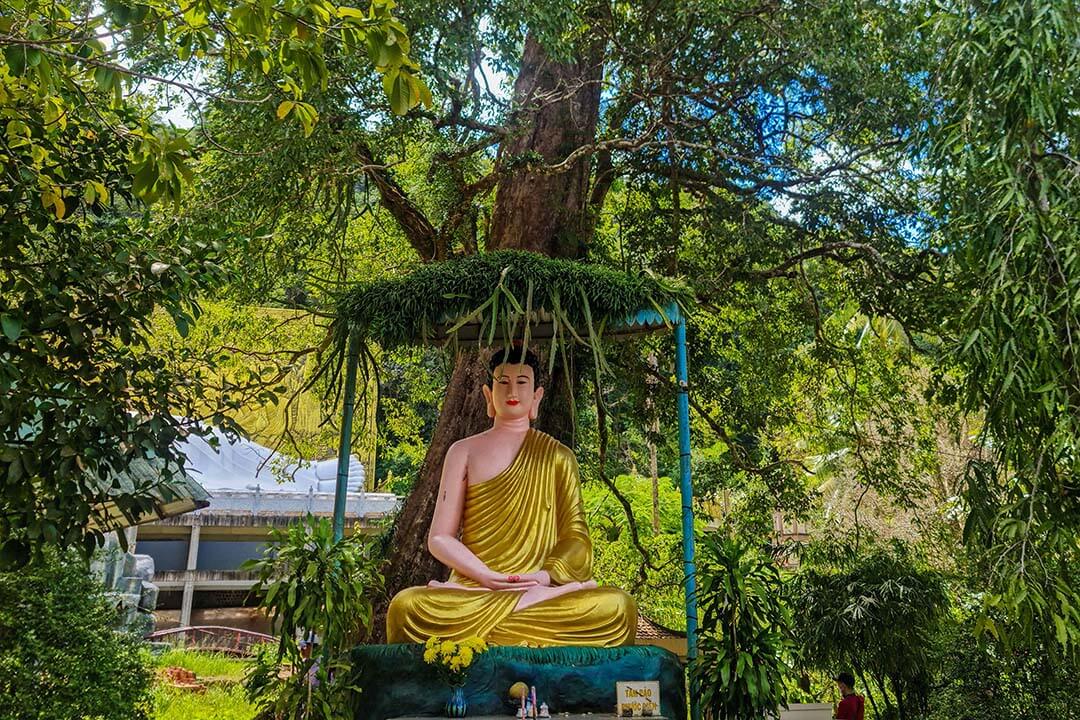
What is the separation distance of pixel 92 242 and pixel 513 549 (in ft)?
9.02

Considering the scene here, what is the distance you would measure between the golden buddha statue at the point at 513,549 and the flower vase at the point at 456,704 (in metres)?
0.30

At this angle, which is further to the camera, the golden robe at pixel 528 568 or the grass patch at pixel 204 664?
the grass patch at pixel 204 664

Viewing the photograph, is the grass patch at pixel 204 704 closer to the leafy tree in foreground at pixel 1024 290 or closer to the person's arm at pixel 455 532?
the person's arm at pixel 455 532

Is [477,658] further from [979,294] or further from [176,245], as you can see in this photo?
[979,294]

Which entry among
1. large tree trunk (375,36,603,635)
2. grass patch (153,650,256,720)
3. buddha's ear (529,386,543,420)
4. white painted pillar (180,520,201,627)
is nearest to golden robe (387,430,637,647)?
buddha's ear (529,386,543,420)

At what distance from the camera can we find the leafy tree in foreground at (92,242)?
3.16 metres

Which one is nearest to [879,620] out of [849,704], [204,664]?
[849,704]

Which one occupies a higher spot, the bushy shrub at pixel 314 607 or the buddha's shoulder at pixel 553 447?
the buddha's shoulder at pixel 553 447

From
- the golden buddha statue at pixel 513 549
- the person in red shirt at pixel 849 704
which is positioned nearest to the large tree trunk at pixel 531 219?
the golden buddha statue at pixel 513 549

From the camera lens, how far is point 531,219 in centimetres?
722

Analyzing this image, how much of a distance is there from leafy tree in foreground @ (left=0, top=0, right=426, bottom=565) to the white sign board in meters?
2.30

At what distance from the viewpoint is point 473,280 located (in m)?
5.06

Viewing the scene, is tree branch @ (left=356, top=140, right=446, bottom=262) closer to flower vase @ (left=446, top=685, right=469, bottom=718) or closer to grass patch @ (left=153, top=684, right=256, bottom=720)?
flower vase @ (left=446, top=685, right=469, bottom=718)

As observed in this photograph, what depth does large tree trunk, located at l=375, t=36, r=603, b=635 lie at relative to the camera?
6.54 metres
